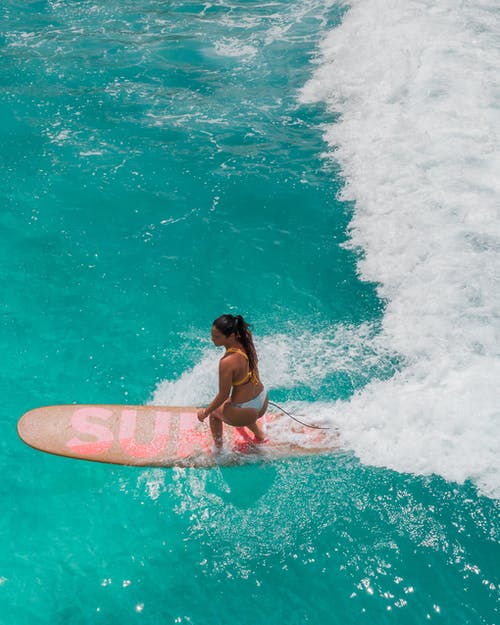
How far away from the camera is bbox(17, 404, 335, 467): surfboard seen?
5.91 m

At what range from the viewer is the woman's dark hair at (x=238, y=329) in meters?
4.77

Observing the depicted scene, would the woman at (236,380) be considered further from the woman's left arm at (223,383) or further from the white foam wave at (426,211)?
the white foam wave at (426,211)

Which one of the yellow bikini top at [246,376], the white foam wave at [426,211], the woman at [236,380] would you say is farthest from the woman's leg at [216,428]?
the white foam wave at [426,211]

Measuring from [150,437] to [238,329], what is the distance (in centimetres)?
196

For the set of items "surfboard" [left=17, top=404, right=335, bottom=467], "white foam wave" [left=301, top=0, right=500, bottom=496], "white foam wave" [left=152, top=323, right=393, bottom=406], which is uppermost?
"white foam wave" [left=301, top=0, right=500, bottom=496]

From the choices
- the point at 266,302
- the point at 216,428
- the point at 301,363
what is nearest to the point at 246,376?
the point at 216,428

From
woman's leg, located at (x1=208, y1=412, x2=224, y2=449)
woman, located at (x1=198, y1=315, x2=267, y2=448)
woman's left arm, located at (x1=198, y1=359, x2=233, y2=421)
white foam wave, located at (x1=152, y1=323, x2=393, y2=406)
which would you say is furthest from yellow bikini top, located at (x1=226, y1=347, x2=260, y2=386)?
white foam wave, located at (x1=152, y1=323, x2=393, y2=406)

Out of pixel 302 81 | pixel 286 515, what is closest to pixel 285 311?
pixel 286 515

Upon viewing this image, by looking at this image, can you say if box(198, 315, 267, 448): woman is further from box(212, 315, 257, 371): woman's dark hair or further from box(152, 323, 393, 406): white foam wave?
box(152, 323, 393, 406): white foam wave

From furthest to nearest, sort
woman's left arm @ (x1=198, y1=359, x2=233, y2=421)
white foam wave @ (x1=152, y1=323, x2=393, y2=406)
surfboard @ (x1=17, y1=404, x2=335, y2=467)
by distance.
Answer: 1. white foam wave @ (x1=152, y1=323, x2=393, y2=406)
2. surfboard @ (x1=17, y1=404, x2=335, y2=467)
3. woman's left arm @ (x1=198, y1=359, x2=233, y2=421)

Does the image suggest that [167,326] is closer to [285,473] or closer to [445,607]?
[285,473]

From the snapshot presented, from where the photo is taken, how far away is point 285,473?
19.1 ft

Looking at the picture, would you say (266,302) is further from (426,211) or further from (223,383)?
(426,211)

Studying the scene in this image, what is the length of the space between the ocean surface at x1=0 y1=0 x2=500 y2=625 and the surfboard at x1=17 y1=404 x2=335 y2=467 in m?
0.15
